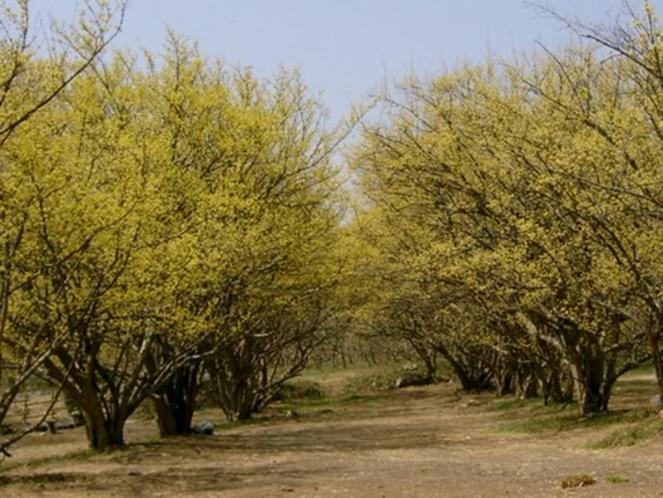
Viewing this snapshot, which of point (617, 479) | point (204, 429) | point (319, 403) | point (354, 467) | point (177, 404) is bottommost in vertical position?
point (617, 479)

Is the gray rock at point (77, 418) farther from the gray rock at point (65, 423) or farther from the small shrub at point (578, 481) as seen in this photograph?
the small shrub at point (578, 481)

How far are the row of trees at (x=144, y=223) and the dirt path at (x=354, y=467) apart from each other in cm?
140

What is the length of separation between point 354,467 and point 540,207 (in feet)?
18.7

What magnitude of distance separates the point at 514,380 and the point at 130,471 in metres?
16.9

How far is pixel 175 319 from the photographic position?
12.5m

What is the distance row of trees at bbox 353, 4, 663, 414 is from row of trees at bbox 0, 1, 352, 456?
166 centimetres

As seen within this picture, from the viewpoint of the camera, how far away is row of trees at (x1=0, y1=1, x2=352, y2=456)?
33.9 feet

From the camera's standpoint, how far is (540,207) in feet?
48.3

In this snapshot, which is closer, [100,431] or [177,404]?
[100,431]

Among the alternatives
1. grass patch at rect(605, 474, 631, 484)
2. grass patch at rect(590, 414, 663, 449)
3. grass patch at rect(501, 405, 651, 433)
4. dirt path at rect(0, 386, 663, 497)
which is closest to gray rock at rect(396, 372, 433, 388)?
dirt path at rect(0, 386, 663, 497)

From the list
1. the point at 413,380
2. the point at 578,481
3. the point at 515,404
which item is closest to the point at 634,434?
the point at 578,481

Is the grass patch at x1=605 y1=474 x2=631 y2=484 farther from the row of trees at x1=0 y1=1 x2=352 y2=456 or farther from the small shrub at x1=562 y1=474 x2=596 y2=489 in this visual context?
the row of trees at x1=0 y1=1 x2=352 y2=456

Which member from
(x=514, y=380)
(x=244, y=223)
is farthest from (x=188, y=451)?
(x=514, y=380)

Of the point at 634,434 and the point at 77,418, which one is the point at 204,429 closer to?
the point at 634,434
